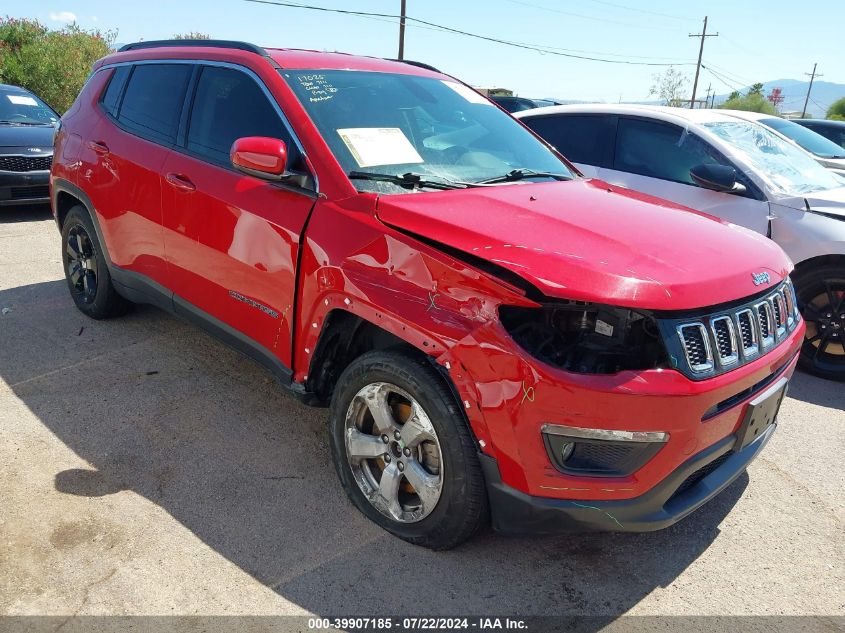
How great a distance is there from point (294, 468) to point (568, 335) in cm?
155

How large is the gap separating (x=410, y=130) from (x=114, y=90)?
2404 mm

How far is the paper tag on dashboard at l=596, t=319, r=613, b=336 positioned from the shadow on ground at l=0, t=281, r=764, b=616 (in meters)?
0.97

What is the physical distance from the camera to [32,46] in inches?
739

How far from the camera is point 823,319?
4660mm

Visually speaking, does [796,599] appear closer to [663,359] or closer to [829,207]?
[663,359]

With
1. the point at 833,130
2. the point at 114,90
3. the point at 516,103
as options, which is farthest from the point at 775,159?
the point at 516,103

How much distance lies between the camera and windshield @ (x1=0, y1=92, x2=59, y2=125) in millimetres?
8984

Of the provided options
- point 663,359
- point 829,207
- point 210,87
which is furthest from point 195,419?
point 829,207

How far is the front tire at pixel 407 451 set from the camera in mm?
2406

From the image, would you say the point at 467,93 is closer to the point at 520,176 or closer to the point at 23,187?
the point at 520,176

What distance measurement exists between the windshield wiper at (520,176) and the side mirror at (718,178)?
5.69 ft

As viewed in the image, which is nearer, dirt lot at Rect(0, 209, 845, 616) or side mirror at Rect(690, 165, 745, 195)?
dirt lot at Rect(0, 209, 845, 616)

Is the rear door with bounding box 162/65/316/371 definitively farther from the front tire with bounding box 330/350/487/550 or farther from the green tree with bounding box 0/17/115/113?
the green tree with bounding box 0/17/115/113

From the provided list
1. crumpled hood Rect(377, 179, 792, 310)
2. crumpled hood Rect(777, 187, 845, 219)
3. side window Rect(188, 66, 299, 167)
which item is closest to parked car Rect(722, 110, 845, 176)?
crumpled hood Rect(777, 187, 845, 219)
